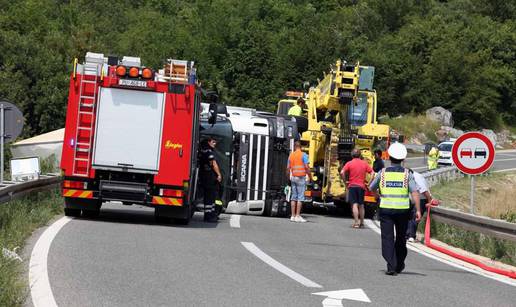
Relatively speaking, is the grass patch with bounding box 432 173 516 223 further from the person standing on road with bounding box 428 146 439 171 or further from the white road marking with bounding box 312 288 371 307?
the white road marking with bounding box 312 288 371 307

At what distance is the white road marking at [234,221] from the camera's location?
17.9 metres

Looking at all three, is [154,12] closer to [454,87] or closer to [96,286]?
[454,87]

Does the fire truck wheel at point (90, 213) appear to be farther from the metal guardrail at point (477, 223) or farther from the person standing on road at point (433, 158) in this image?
the person standing on road at point (433, 158)

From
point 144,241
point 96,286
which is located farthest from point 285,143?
point 96,286

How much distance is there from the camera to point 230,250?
13.1m

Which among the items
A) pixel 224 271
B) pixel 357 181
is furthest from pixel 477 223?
pixel 224 271

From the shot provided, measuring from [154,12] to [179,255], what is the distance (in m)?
92.8

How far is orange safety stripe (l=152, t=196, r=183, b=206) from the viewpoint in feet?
53.0

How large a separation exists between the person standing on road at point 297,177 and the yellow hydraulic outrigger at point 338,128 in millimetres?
2612

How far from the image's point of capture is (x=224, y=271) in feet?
35.7

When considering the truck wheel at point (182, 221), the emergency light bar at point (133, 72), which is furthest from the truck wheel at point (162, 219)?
the emergency light bar at point (133, 72)

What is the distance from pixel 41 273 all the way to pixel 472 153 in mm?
9428

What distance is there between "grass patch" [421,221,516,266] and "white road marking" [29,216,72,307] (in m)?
7.08

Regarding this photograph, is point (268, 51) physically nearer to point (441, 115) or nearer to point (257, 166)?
point (441, 115)
